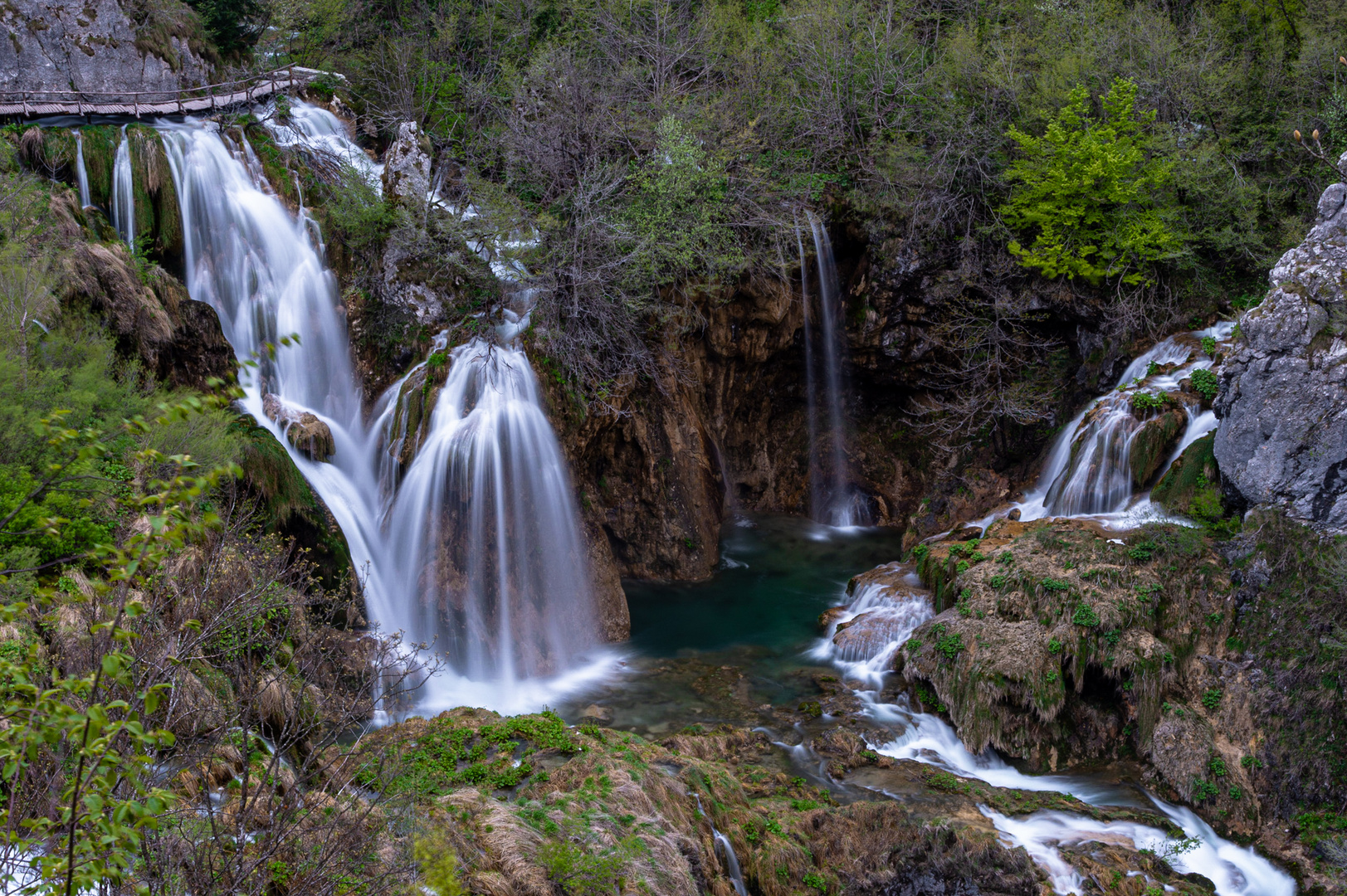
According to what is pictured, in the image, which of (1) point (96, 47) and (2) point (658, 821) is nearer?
(2) point (658, 821)

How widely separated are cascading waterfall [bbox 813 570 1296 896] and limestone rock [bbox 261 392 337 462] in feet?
30.5

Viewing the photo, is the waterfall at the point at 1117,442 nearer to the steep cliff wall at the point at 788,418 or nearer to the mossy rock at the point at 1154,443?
the mossy rock at the point at 1154,443

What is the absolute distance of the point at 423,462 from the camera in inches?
560

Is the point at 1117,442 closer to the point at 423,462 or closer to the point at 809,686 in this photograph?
the point at 809,686

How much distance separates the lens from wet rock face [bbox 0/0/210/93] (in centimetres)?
1628

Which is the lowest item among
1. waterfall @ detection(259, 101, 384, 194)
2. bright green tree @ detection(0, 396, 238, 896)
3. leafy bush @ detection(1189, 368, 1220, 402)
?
bright green tree @ detection(0, 396, 238, 896)

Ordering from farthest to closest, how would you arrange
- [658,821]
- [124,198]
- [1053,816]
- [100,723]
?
1. [124,198]
2. [1053,816]
3. [658,821]
4. [100,723]

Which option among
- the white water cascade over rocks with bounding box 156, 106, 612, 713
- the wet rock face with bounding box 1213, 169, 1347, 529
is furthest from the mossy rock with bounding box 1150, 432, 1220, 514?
the white water cascade over rocks with bounding box 156, 106, 612, 713

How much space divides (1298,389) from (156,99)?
69.3ft

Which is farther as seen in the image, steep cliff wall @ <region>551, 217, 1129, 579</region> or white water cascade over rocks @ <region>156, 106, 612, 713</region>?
steep cliff wall @ <region>551, 217, 1129, 579</region>

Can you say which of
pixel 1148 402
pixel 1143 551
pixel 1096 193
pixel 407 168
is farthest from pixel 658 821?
pixel 1096 193

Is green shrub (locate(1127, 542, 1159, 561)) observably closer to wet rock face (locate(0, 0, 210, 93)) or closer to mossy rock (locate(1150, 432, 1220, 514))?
mossy rock (locate(1150, 432, 1220, 514))

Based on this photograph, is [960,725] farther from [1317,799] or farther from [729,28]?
[729,28]

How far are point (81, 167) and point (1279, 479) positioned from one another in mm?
19366
